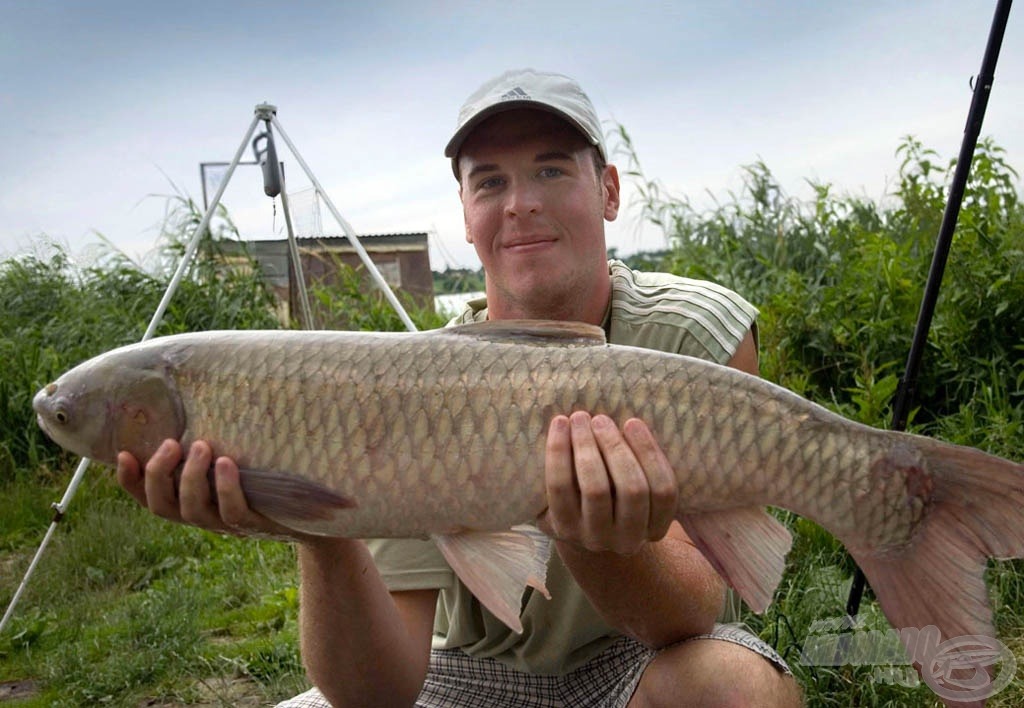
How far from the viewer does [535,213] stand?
2.11m

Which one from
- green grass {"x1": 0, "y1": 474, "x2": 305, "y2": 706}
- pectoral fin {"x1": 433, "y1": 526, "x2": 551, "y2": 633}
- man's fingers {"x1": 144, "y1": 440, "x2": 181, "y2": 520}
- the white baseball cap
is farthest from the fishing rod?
green grass {"x1": 0, "y1": 474, "x2": 305, "y2": 706}

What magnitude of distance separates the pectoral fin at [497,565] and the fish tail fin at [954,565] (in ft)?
1.65

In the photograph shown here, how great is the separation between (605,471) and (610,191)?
112 cm

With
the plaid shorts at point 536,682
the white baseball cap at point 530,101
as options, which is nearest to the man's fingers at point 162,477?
the plaid shorts at point 536,682

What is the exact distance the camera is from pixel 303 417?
1.52 meters

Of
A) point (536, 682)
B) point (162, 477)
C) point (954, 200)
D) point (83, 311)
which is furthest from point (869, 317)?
point (83, 311)

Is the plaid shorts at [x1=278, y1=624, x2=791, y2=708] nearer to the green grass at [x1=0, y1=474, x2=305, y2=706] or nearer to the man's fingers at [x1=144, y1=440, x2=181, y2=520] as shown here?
the man's fingers at [x1=144, y1=440, x2=181, y2=520]

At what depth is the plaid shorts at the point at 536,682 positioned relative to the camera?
192 cm

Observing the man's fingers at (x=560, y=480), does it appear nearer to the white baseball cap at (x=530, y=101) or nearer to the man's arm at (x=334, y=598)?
the man's arm at (x=334, y=598)

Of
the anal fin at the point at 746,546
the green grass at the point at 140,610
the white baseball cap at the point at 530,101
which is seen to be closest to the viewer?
the anal fin at the point at 746,546

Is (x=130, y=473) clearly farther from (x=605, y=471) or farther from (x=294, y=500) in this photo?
(x=605, y=471)

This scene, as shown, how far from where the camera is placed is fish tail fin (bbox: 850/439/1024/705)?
1.35 m

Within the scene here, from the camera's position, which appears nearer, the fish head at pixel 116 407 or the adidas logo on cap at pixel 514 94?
the fish head at pixel 116 407

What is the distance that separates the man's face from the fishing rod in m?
0.76
